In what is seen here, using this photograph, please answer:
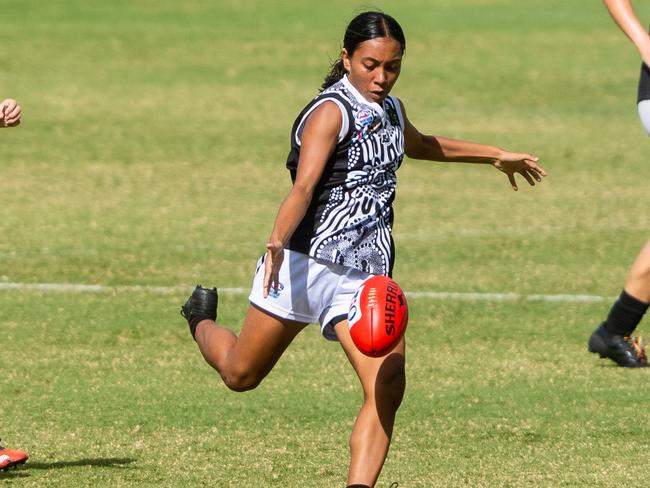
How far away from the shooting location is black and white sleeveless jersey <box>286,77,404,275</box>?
662 cm

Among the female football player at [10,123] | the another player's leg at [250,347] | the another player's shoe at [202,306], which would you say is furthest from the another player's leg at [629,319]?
the female football player at [10,123]

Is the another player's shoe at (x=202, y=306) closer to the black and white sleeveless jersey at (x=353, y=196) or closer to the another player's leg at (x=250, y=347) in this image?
the another player's leg at (x=250, y=347)

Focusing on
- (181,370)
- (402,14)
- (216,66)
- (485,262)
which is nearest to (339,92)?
(181,370)

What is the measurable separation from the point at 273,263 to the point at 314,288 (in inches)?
14.9

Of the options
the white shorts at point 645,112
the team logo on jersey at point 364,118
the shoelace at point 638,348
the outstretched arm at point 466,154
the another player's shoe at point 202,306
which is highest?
the team logo on jersey at point 364,118

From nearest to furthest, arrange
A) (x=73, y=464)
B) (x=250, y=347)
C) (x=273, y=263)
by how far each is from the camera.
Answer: (x=273, y=263) < (x=250, y=347) < (x=73, y=464)

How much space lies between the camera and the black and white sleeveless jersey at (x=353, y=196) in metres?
6.62

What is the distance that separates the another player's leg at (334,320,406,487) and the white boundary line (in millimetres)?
4931

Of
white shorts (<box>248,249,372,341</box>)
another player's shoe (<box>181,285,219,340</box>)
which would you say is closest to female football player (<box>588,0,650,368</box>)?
another player's shoe (<box>181,285,219,340</box>)

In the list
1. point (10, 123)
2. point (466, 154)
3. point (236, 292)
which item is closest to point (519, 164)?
point (466, 154)

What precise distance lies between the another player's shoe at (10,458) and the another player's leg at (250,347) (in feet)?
3.35

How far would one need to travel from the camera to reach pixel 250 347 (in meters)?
6.95

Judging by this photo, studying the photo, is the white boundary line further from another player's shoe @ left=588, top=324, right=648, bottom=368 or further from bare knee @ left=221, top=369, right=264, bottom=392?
bare knee @ left=221, top=369, right=264, bottom=392

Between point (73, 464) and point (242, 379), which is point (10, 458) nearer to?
point (73, 464)
